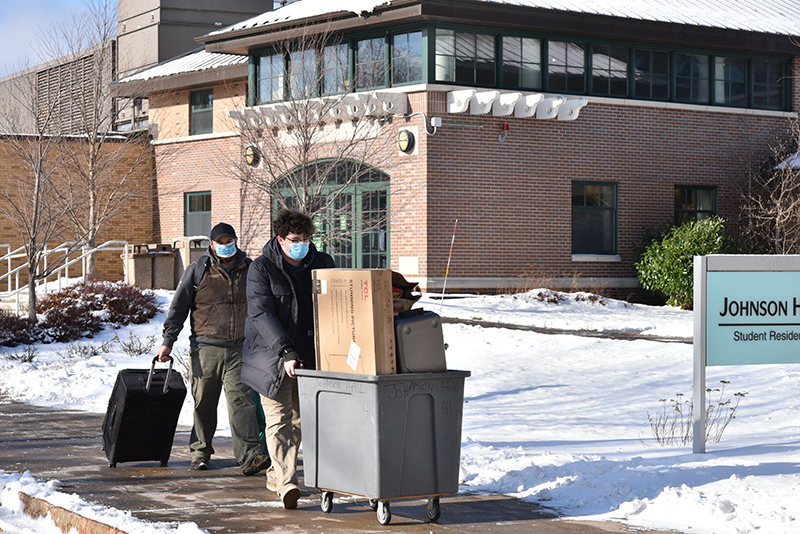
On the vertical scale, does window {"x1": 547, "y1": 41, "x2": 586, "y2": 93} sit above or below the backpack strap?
above

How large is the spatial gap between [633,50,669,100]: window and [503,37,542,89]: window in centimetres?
259

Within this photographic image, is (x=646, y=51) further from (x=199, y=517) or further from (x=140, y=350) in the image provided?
(x=199, y=517)

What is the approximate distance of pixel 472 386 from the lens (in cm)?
1288

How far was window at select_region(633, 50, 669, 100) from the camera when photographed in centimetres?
2370

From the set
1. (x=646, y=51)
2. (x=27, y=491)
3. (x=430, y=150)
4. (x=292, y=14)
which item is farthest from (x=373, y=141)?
(x=27, y=491)

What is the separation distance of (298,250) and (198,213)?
2146 centimetres

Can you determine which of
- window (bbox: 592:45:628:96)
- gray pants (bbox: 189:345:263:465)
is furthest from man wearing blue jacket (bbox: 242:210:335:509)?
window (bbox: 592:45:628:96)

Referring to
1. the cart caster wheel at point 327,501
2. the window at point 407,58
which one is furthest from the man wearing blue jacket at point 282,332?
the window at point 407,58

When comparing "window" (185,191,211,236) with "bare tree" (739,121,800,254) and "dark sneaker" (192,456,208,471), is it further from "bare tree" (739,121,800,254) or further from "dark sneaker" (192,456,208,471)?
"dark sneaker" (192,456,208,471)

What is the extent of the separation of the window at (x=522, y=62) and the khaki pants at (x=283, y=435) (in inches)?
642

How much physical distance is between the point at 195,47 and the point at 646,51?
677 inches

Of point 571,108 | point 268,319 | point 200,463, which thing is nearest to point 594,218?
point 571,108

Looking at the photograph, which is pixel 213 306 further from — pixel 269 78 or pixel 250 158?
pixel 269 78

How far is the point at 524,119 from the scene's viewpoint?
22.5 metres
